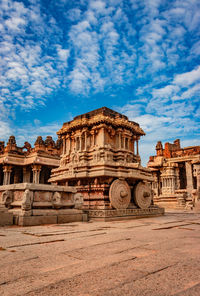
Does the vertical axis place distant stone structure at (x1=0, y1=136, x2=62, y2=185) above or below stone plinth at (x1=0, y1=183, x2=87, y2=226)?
above

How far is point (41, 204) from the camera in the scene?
8.09 metres

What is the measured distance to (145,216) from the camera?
1215 centimetres

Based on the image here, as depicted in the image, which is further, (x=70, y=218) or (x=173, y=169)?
(x=173, y=169)

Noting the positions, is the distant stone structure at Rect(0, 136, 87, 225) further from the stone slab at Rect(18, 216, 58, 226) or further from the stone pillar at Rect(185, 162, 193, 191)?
the stone pillar at Rect(185, 162, 193, 191)

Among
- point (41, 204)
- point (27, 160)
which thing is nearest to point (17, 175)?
point (27, 160)

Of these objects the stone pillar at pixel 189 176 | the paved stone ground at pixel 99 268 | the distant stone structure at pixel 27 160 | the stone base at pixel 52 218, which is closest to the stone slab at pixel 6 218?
the stone base at pixel 52 218

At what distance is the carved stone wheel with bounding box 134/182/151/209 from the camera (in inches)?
493

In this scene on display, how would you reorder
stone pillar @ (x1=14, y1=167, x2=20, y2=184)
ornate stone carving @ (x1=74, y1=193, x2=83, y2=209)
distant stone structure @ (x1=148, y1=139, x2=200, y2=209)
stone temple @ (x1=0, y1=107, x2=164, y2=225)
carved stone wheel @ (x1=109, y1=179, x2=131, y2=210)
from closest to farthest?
stone temple @ (x1=0, y1=107, x2=164, y2=225) < ornate stone carving @ (x1=74, y1=193, x2=83, y2=209) < carved stone wheel @ (x1=109, y1=179, x2=131, y2=210) < distant stone structure @ (x1=148, y1=139, x2=200, y2=209) < stone pillar @ (x1=14, y1=167, x2=20, y2=184)

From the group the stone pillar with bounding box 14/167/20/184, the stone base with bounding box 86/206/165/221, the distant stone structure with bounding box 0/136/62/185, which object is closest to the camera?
the stone base with bounding box 86/206/165/221

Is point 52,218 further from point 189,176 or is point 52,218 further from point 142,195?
point 189,176

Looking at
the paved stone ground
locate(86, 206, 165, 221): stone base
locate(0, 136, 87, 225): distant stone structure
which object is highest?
locate(0, 136, 87, 225): distant stone structure

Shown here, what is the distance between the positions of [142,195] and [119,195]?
2278 millimetres

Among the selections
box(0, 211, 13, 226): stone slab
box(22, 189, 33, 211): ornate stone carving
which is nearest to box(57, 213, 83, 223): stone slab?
box(22, 189, 33, 211): ornate stone carving

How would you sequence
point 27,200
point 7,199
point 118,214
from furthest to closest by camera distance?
1. point 118,214
2. point 7,199
3. point 27,200
